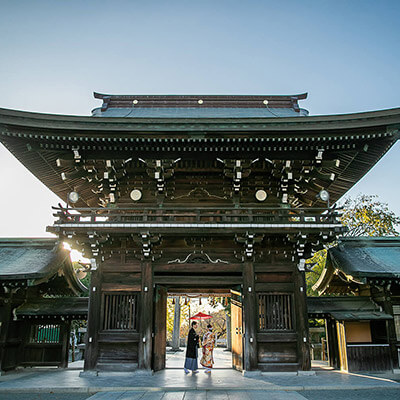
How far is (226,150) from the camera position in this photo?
38.0ft

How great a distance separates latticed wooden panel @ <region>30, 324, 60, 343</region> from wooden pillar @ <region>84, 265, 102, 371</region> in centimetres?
381

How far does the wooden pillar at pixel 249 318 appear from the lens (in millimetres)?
11227

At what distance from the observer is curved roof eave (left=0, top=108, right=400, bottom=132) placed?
10.9m

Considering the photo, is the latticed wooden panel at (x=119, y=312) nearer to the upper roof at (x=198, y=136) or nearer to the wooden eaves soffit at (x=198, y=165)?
the wooden eaves soffit at (x=198, y=165)

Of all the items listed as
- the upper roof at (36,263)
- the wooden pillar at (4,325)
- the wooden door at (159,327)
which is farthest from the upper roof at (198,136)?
the wooden pillar at (4,325)

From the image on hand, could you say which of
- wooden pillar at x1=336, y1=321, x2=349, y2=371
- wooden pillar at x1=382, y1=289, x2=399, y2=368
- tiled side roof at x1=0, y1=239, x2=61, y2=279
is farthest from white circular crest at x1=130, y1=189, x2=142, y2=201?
wooden pillar at x1=382, y1=289, x2=399, y2=368

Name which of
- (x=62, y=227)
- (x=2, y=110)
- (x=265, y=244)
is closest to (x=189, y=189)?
(x=265, y=244)

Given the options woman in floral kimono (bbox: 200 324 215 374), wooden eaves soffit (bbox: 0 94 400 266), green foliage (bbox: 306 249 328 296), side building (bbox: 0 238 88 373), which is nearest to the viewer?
wooden eaves soffit (bbox: 0 94 400 266)

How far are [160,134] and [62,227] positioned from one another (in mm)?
4327

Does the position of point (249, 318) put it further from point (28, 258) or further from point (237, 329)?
point (28, 258)

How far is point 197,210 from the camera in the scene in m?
11.7

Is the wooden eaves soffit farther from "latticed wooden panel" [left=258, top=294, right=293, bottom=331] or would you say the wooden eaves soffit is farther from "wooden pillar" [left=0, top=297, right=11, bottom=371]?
"wooden pillar" [left=0, top=297, right=11, bottom=371]

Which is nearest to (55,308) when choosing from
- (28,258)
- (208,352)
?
(28,258)

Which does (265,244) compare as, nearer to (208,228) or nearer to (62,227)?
(208,228)
